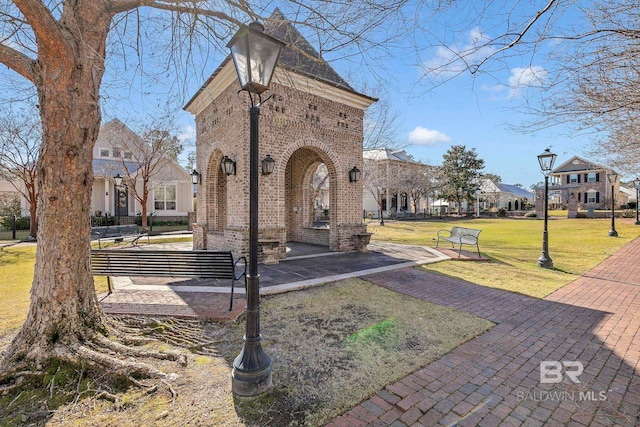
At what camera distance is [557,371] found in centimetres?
333

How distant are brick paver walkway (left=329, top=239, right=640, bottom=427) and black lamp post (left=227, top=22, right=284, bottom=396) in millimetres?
879

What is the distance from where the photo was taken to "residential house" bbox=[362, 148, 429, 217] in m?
32.5

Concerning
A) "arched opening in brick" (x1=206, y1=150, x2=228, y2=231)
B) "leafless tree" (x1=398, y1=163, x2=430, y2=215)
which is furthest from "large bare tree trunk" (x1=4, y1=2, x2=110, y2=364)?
"leafless tree" (x1=398, y1=163, x2=430, y2=215)

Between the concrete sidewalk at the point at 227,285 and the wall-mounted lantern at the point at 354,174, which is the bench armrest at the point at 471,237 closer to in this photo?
the concrete sidewalk at the point at 227,285

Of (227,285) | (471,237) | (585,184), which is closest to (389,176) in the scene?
(471,237)

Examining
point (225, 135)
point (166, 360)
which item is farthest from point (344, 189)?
point (166, 360)

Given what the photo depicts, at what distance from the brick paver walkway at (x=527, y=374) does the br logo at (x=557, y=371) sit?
5 centimetres

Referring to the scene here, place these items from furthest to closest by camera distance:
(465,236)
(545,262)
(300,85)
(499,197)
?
(499,197) < (465,236) < (300,85) < (545,262)

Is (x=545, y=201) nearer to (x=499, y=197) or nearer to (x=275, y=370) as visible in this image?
(x=275, y=370)

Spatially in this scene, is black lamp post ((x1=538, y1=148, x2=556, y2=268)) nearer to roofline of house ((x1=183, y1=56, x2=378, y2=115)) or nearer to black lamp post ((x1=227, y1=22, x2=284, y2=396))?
roofline of house ((x1=183, y1=56, x2=378, y2=115))

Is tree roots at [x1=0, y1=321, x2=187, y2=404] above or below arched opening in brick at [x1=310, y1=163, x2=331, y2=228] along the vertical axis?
below

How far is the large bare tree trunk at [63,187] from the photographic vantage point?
10.7ft

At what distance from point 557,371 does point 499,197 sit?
2561 inches

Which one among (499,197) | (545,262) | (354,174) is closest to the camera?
(545,262)
